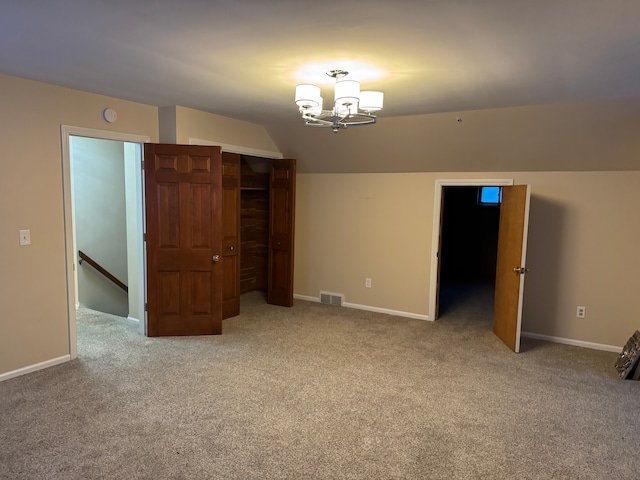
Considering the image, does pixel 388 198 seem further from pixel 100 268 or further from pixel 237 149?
pixel 100 268

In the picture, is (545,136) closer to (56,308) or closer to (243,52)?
(243,52)

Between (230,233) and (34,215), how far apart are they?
2.15 m

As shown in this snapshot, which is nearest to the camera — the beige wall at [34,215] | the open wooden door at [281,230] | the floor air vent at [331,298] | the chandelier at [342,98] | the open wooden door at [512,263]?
the chandelier at [342,98]

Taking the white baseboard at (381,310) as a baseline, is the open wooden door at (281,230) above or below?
above

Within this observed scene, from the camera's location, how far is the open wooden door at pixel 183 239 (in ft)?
14.3

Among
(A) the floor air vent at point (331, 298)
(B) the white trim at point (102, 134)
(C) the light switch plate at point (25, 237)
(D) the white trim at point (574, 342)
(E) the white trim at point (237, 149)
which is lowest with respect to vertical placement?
(D) the white trim at point (574, 342)

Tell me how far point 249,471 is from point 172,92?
3.05 m

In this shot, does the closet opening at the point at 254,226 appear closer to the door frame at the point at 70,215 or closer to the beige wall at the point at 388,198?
the beige wall at the point at 388,198

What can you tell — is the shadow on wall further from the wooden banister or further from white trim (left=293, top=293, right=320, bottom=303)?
the wooden banister

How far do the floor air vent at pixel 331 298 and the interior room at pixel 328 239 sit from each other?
9 centimetres

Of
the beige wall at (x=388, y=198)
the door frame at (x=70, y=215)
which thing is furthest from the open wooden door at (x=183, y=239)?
the door frame at (x=70, y=215)

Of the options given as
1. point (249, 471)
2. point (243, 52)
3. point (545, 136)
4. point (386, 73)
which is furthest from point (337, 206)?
point (249, 471)

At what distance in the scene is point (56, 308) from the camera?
12.2ft

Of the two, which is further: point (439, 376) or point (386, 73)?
point (439, 376)
